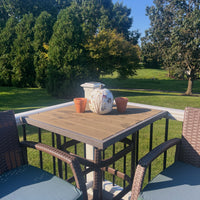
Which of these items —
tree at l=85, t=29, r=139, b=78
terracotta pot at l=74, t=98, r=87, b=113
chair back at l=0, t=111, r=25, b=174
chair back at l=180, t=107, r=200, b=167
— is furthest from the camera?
tree at l=85, t=29, r=139, b=78

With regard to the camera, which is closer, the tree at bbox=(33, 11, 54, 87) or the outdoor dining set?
the outdoor dining set

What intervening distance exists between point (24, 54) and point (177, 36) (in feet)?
35.2

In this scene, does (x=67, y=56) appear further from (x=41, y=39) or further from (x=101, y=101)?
(x=101, y=101)

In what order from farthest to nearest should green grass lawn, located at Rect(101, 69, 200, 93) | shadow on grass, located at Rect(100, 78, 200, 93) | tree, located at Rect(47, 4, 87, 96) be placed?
green grass lawn, located at Rect(101, 69, 200, 93), shadow on grass, located at Rect(100, 78, 200, 93), tree, located at Rect(47, 4, 87, 96)

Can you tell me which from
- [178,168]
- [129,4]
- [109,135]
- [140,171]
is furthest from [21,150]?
[129,4]

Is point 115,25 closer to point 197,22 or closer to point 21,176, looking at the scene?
point 197,22

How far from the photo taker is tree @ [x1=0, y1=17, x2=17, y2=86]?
14492mm

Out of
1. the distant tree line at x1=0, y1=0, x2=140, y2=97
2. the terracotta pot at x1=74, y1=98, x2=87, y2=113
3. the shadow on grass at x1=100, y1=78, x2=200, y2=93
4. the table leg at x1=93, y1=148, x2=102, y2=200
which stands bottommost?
the shadow on grass at x1=100, y1=78, x2=200, y2=93

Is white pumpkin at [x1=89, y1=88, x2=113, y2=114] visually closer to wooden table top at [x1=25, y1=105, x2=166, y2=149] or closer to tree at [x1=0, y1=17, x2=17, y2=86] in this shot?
wooden table top at [x1=25, y1=105, x2=166, y2=149]

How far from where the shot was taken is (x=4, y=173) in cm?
164

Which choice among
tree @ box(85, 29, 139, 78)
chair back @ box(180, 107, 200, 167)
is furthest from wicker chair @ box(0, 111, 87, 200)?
tree @ box(85, 29, 139, 78)

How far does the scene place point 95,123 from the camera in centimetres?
159

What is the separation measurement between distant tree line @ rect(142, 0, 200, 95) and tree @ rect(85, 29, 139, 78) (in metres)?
3.07

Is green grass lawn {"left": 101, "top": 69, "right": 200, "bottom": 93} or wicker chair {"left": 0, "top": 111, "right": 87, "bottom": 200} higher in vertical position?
wicker chair {"left": 0, "top": 111, "right": 87, "bottom": 200}
